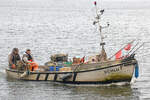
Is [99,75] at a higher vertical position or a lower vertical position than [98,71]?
lower

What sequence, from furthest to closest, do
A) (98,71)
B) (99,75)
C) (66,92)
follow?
(99,75)
(98,71)
(66,92)

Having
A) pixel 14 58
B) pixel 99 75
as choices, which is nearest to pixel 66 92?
pixel 99 75

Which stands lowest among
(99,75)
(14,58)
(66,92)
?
(66,92)

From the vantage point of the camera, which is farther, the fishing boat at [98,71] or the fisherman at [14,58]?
the fisherman at [14,58]

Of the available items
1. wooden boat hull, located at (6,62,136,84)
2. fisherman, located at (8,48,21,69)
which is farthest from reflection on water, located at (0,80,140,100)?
fisherman, located at (8,48,21,69)

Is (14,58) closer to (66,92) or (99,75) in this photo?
(66,92)

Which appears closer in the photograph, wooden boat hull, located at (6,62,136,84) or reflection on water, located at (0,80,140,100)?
reflection on water, located at (0,80,140,100)

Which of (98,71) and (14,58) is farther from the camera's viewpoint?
(14,58)

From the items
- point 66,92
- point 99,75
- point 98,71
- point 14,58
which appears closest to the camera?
point 66,92

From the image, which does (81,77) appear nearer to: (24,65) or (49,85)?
(49,85)

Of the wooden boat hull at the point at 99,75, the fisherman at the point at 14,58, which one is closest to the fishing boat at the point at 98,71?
the wooden boat hull at the point at 99,75

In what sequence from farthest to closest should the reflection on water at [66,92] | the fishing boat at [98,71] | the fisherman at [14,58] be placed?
1. the fisherman at [14,58]
2. the fishing boat at [98,71]
3. the reflection on water at [66,92]

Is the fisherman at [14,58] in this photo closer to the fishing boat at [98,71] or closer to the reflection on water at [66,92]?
the reflection on water at [66,92]

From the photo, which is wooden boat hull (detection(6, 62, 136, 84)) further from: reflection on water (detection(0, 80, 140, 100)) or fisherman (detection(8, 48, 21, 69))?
fisherman (detection(8, 48, 21, 69))
